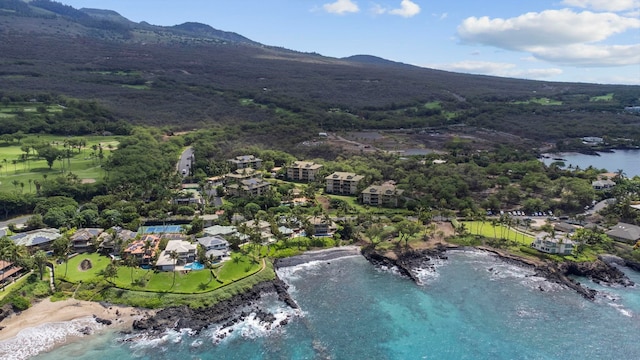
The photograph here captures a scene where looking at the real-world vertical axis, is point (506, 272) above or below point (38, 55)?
below

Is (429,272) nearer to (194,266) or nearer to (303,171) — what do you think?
(194,266)

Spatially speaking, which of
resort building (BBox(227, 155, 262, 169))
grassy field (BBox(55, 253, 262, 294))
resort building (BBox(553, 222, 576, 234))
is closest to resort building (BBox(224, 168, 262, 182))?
resort building (BBox(227, 155, 262, 169))

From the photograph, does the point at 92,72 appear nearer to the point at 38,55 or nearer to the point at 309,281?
the point at 38,55

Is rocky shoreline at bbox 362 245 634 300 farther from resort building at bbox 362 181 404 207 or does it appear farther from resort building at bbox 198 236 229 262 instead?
resort building at bbox 198 236 229 262

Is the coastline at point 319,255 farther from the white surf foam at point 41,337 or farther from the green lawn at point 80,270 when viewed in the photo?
the white surf foam at point 41,337

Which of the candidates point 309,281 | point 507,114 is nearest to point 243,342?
point 309,281

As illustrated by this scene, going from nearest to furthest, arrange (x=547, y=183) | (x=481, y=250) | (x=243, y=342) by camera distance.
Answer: (x=243, y=342), (x=481, y=250), (x=547, y=183)
